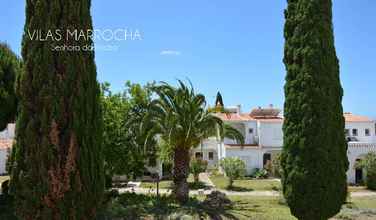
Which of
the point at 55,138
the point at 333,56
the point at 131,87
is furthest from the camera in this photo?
the point at 131,87

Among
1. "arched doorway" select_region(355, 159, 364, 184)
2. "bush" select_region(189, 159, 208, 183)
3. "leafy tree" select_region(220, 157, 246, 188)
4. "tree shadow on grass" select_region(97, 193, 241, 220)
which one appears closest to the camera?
"tree shadow on grass" select_region(97, 193, 241, 220)

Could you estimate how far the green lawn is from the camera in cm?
3152

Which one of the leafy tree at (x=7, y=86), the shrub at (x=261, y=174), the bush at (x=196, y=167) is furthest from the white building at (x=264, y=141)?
the leafy tree at (x=7, y=86)

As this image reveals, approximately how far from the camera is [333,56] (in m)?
11.7

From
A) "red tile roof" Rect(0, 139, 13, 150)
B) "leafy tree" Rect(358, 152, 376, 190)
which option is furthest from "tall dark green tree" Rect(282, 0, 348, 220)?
"red tile roof" Rect(0, 139, 13, 150)

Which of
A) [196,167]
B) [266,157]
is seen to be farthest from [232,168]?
[266,157]

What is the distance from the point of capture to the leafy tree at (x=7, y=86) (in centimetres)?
1540

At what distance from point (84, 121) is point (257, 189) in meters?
24.8

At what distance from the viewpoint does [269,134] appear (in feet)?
141

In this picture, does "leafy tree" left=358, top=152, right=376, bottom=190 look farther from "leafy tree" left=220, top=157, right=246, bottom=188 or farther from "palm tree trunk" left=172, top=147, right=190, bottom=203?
"palm tree trunk" left=172, top=147, right=190, bottom=203

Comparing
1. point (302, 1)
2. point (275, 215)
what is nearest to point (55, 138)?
point (302, 1)

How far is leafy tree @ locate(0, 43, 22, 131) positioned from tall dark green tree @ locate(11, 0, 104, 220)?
23.5 ft

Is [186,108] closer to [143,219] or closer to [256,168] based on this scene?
[143,219]

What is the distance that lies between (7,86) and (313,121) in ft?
38.4
